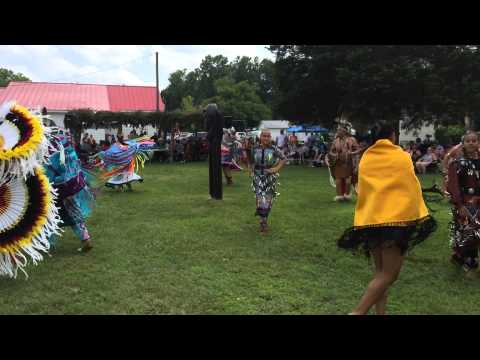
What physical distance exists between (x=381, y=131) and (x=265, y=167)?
3.41m

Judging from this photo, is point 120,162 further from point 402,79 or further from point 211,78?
point 211,78

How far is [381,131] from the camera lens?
3.52 m

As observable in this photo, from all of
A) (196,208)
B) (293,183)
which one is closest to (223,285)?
(196,208)

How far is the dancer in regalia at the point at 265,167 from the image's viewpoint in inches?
269

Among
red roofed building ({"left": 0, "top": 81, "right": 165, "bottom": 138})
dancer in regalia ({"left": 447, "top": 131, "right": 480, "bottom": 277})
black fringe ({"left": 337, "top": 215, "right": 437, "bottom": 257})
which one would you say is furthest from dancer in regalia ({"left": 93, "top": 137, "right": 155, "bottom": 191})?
red roofed building ({"left": 0, "top": 81, "right": 165, "bottom": 138})

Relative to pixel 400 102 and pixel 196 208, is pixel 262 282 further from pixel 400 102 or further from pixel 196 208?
pixel 400 102

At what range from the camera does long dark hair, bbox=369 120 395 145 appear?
351 centimetres

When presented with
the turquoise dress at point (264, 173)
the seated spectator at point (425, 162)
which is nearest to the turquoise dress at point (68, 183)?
the turquoise dress at point (264, 173)

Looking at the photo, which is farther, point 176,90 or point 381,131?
point 176,90

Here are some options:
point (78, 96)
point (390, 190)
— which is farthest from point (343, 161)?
point (78, 96)

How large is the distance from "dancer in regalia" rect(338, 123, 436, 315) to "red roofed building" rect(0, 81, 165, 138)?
112 feet

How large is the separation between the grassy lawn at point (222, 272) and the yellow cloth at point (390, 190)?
1075 mm

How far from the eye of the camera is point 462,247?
5.13m

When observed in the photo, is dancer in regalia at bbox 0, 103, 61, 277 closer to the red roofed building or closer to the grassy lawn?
the grassy lawn
